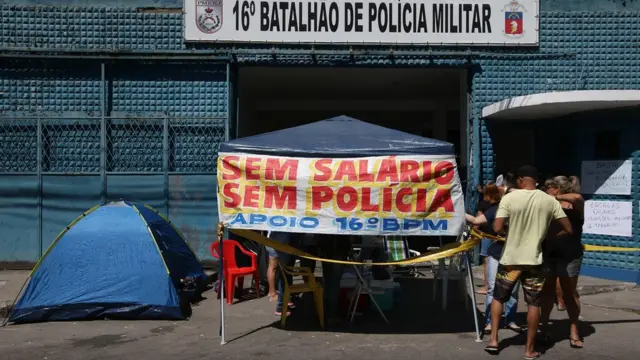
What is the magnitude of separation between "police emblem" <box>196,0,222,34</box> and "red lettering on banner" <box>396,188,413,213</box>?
5791mm

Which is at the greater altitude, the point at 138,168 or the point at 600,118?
the point at 600,118

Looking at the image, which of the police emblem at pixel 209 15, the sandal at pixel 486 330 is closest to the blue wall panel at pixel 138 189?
the police emblem at pixel 209 15

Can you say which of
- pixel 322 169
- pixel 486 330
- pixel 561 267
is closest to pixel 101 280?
pixel 322 169

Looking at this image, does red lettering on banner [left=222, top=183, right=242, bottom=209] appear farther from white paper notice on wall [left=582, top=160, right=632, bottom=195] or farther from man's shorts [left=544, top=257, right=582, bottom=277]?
white paper notice on wall [left=582, top=160, right=632, bottom=195]

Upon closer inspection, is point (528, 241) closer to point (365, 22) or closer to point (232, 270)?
point (232, 270)

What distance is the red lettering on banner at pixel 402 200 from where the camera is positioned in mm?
6922

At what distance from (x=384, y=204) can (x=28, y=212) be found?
7216 millimetres

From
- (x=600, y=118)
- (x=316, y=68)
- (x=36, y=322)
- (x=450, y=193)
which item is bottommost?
(x=36, y=322)

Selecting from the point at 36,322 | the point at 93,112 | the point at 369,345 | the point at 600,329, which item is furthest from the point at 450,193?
the point at 93,112

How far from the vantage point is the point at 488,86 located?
11.5m

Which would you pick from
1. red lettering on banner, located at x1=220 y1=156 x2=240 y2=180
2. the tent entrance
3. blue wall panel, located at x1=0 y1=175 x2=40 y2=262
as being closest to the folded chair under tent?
the tent entrance

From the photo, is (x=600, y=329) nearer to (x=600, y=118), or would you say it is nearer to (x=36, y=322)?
(x=600, y=118)

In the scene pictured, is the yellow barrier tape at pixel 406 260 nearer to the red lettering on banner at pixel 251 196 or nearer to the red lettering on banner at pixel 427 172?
the red lettering on banner at pixel 251 196

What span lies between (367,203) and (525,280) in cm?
178
